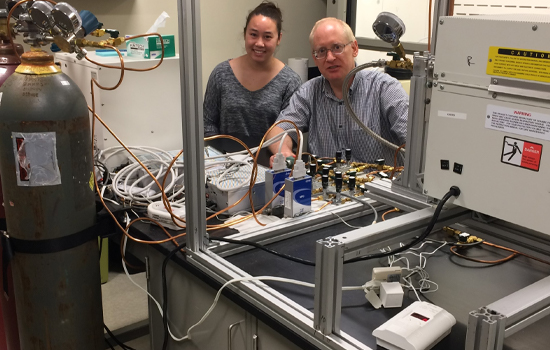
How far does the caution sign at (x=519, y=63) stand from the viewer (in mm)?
951

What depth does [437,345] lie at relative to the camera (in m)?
1.02

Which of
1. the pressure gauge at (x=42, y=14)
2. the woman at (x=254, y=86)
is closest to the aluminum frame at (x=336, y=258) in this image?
the pressure gauge at (x=42, y=14)

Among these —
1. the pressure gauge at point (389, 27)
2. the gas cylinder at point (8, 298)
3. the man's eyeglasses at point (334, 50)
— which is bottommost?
the gas cylinder at point (8, 298)

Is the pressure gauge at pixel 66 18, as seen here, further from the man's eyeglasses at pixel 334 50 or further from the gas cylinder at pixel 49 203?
the man's eyeglasses at pixel 334 50

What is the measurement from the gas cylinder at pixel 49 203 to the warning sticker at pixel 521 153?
104cm

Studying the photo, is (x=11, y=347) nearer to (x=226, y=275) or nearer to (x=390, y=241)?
(x=226, y=275)

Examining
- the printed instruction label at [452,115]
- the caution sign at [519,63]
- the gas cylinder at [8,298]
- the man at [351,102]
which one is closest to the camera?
the caution sign at [519,63]

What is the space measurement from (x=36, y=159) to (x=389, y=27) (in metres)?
0.93

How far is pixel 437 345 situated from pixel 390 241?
0.22 meters

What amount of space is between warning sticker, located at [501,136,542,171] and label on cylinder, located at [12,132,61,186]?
1060mm

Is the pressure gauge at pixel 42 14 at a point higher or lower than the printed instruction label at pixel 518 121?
higher

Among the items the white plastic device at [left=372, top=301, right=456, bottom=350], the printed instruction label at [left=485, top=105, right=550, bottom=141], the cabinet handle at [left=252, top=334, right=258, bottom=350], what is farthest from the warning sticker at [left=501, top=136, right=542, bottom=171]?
the cabinet handle at [left=252, top=334, right=258, bottom=350]

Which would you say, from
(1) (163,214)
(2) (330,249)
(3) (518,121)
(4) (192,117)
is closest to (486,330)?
(2) (330,249)

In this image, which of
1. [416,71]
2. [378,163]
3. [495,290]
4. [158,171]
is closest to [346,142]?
[378,163]
